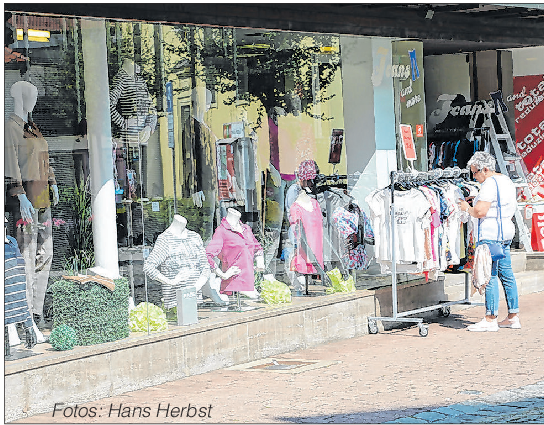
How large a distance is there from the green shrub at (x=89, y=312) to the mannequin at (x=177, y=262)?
74 cm

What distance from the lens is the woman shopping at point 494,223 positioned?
10180 millimetres

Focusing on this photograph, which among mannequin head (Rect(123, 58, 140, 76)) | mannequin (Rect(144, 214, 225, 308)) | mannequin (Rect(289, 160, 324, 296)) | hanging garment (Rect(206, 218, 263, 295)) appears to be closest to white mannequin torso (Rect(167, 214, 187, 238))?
mannequin (Rect(144, 214, 225, 308))

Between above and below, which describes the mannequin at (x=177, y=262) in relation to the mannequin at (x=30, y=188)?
below

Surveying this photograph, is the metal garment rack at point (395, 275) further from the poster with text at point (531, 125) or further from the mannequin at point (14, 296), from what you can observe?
the poster with text at point (531, 125)

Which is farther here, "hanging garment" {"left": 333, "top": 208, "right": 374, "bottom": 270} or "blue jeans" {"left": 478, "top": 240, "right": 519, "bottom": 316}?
"hanging garment" {"left": 333, "top": 208, "right": 374, "bottom": 270}

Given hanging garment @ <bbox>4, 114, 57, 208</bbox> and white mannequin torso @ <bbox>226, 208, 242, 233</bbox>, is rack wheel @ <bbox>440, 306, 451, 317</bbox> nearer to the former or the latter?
white mannequin torso @ <bbox>226, 208, 242, 233</bbox>

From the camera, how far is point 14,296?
7.75m

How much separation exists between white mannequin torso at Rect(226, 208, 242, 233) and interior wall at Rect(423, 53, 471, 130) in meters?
5.78

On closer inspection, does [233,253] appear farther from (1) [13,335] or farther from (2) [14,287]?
(1) [13,335]

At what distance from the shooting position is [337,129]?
11.3 m

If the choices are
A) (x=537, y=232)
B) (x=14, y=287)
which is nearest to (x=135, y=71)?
(x=14, y=287)

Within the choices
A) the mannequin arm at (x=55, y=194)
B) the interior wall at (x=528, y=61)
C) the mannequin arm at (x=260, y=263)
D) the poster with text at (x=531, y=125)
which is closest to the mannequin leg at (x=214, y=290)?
the mannequin arm at (x=260, y=263)

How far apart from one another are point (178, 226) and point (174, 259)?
34 cm

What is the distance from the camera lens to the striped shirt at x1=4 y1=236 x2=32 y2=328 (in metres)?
7.68
